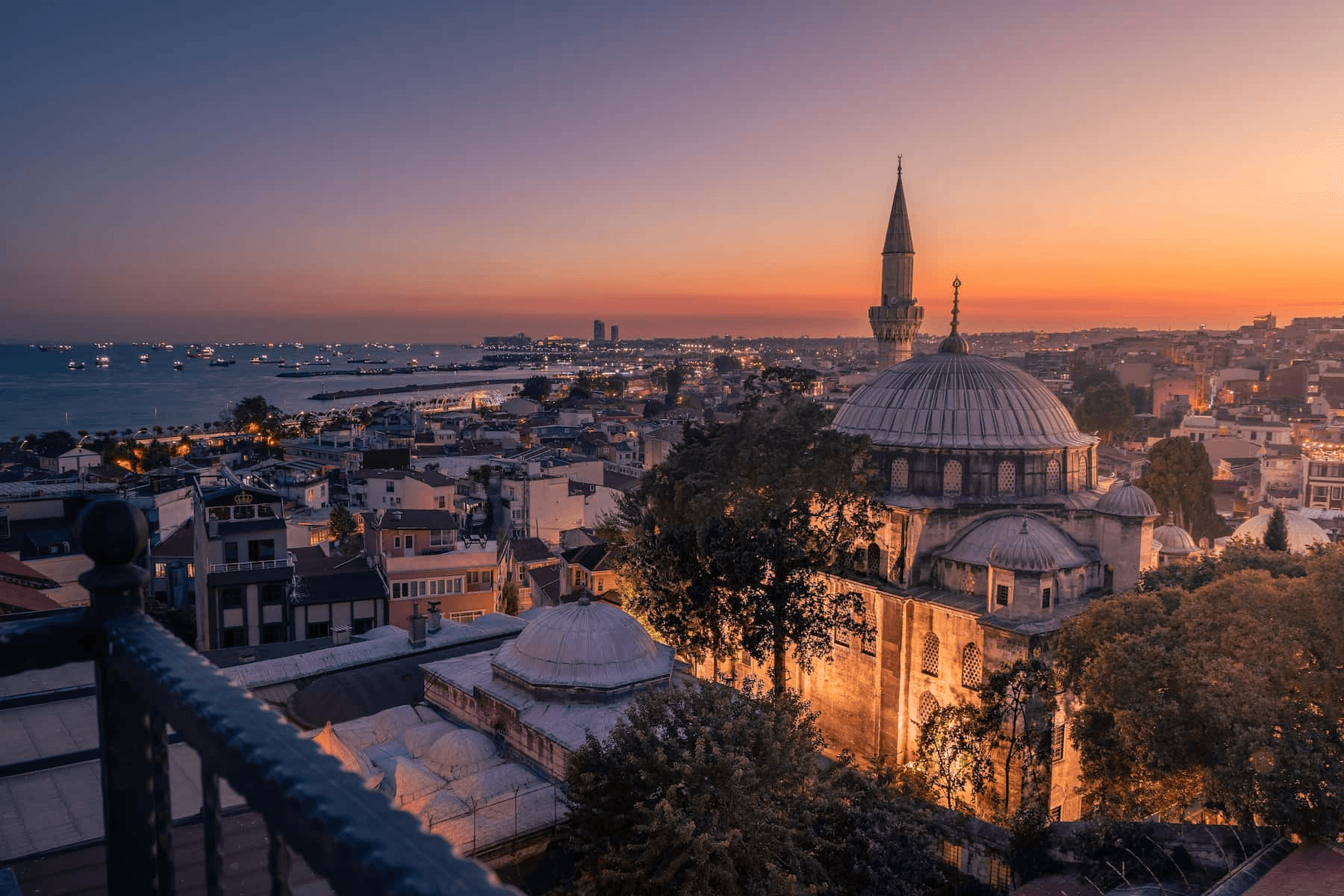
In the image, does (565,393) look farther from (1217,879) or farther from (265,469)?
(1217,879)

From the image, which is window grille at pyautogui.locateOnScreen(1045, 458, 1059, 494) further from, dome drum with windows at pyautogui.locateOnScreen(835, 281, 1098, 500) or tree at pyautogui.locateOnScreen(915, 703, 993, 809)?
tree at pyautogui.locateOnScreen(915, 703, 993, 809)

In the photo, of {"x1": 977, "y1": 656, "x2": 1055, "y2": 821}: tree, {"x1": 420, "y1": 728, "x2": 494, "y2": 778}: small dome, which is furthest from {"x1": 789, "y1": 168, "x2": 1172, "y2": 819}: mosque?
{"x1": 420, "y1": 728, "x2": 494, "y2": 778}: small dome

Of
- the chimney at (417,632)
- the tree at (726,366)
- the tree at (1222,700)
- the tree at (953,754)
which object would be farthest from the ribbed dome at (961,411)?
the tree at (726,366)

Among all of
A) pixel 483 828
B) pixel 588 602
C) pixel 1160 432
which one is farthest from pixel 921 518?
pixel 1160 432

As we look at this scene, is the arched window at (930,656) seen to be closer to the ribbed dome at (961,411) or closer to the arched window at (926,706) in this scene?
the arched window at (926,706)

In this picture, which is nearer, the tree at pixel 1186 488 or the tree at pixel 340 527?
the tree at pixel 1186 488

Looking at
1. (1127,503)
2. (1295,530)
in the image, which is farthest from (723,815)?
(1295,530)

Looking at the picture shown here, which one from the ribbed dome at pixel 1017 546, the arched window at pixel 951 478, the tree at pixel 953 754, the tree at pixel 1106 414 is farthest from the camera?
the tree at pixel 1106 414
